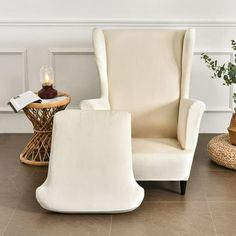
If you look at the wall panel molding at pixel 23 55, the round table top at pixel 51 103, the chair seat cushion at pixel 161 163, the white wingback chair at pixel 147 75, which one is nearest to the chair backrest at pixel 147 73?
the white wingback chair at pixel 147 75

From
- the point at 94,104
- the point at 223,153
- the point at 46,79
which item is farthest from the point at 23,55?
the point at 223,153

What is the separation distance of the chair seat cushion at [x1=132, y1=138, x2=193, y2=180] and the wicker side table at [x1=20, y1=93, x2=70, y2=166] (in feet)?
2.42

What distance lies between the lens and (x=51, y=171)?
2.66 metres

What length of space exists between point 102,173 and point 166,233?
47 centimetres

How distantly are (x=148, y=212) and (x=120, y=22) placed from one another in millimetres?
1734

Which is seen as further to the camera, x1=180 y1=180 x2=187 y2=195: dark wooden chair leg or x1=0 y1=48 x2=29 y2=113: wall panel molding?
x1=0 y1=48 x2=29 y2=113: wall panel molding

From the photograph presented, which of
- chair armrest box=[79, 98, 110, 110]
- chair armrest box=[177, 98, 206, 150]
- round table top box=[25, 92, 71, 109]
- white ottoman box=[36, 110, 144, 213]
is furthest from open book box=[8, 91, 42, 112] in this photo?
chair armrest box=[177, 98, 206, 150]

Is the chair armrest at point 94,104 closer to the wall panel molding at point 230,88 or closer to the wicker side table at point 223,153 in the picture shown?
the wicker side table at point 223,153

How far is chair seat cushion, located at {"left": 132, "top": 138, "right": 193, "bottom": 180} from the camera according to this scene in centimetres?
281

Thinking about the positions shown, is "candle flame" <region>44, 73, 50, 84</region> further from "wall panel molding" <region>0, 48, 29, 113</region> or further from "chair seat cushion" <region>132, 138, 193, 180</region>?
"chair seat cushion" <region>132, 138, 193, 180</region>

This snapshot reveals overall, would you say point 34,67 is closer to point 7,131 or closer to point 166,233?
point 7,131

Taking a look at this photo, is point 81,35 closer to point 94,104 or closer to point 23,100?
→ point 23,100

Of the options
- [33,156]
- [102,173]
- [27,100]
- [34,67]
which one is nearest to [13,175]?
[33,156]

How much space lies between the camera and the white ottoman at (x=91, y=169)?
2.62 m
